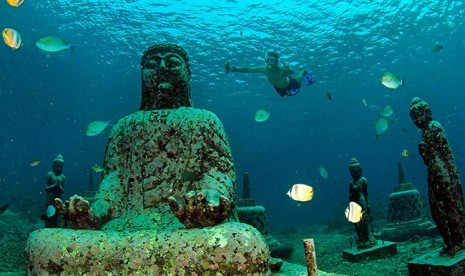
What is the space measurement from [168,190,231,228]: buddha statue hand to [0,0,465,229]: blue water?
18527 millimetres

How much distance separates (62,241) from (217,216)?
1329 mm

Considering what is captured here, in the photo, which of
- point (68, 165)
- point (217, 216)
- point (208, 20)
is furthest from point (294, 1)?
point (68, 165)

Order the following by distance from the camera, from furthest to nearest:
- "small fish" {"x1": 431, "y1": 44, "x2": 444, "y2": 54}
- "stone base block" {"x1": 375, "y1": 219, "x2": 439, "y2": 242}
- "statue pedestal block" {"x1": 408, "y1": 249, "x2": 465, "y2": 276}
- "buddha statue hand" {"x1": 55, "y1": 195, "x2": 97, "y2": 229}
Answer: "small fish" {"x1": 431, "y1": 44, "x2": 444, "y2": 54}, "stone base block" {"x1": 375, "y1": 219, "x2": 439, "y2": 242}, "statue pedestal block" {"x1": 408, "y1": 249, "x2": 465, "y2": 276}, "buddha statue hand" {"x1": 55, "y1": 195, "x2": 97, "y2": 229}

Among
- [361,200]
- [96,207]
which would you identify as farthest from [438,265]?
[96,207]

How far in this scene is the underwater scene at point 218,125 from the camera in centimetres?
315

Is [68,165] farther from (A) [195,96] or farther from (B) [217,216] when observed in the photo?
(B) [217,216]

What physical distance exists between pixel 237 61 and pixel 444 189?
25850mm

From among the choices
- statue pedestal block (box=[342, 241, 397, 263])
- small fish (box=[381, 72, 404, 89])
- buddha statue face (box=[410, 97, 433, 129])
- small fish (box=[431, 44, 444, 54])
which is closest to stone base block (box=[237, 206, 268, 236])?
statue pedestal block (box=[342, 241, 397, 263])

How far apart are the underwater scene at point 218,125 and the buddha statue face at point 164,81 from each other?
0.02 meters

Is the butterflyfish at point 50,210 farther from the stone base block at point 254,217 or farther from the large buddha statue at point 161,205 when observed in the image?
the large buddha statue at point 161,205

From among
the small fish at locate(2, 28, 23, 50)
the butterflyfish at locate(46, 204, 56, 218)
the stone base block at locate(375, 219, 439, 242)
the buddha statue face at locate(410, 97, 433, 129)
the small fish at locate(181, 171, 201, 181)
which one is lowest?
the stone base block at locate(375, 219, 439, 242)

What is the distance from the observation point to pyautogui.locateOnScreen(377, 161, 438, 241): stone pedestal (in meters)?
10.8

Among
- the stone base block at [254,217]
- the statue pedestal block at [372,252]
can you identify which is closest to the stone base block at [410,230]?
the statue pedestal block at [372,252]

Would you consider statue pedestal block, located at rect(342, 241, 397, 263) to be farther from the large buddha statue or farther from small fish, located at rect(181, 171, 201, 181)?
small fish, located at rect(181, 171, 201, 181)
